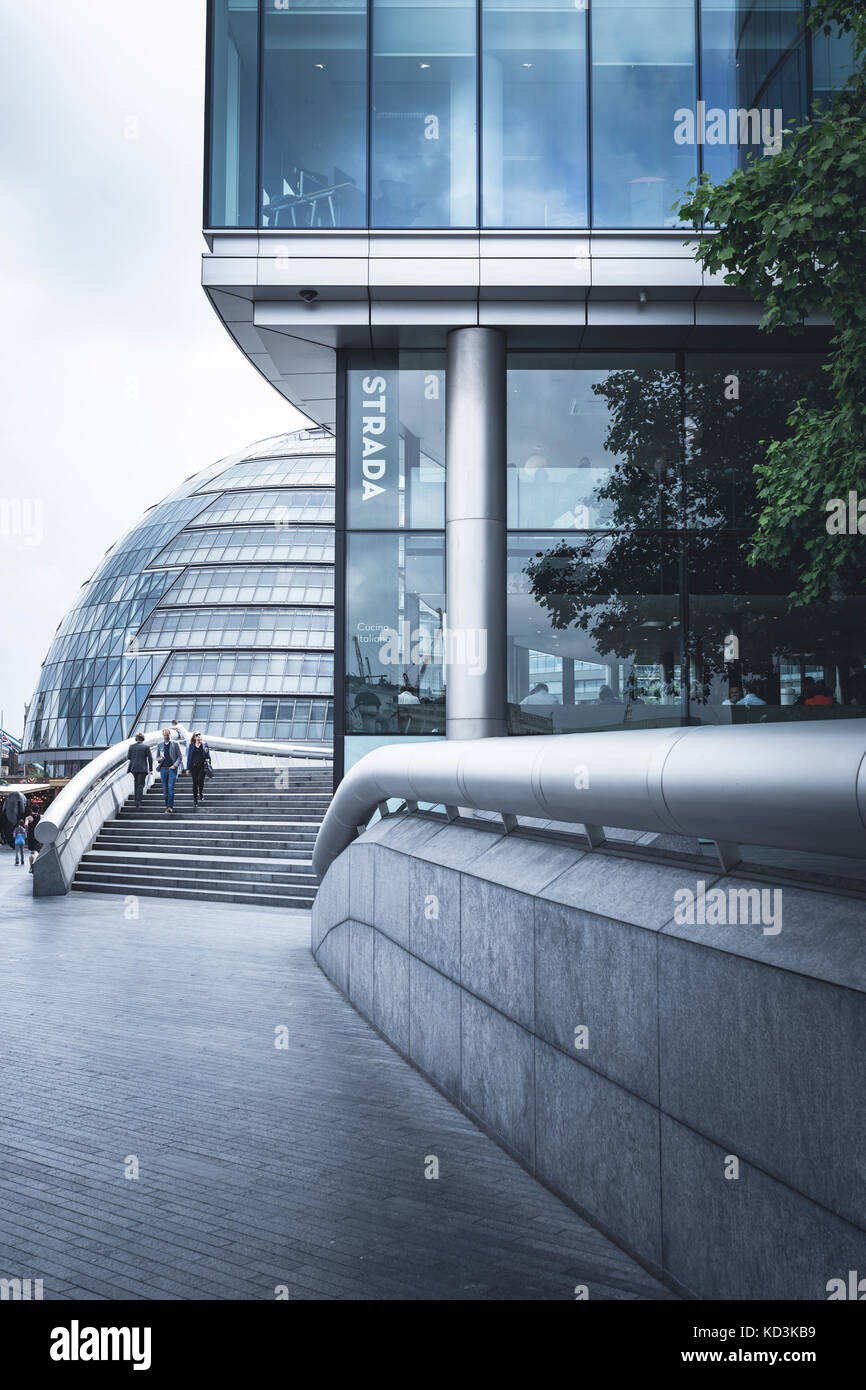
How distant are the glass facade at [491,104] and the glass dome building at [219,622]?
40353 mm

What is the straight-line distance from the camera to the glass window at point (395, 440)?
52.4 ft

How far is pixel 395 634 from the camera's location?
15.8m

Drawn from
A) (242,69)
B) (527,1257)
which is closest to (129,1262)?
(527,1257)

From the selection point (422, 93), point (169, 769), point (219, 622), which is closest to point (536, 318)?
point (422, 93)

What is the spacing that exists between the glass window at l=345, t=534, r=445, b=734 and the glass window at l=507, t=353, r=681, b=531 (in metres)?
1.46

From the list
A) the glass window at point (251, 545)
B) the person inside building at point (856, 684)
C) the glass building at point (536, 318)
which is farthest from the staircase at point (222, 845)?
the glass window at point (251, 545)

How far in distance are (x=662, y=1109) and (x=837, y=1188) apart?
109 centimetres

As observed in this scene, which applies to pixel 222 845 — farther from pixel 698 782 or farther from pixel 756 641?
pixel 698 782

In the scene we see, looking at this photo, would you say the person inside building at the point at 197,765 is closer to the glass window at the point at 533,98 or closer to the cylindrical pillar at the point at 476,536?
the cylindrical pillar at the point at 476,536

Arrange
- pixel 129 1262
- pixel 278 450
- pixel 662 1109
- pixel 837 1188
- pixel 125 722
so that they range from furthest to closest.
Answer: pixel 278 450 → pixel 125 722 → pixel 129 1262 → pixel 662 1109 → pixel 837 1188

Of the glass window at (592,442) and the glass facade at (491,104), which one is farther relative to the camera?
the glass window at (592,442)

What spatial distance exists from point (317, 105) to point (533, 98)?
2.80 metres

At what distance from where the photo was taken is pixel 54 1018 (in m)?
9.66
